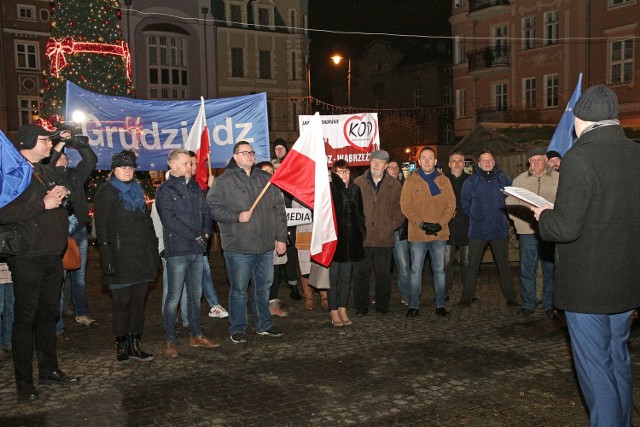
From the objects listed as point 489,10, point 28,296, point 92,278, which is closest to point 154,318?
point 28,296

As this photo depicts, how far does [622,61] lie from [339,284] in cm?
2448

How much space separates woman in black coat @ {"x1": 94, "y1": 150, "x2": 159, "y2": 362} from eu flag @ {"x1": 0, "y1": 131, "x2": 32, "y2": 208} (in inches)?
49.9

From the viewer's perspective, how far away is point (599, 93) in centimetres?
374

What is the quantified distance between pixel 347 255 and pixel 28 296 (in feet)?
12.7

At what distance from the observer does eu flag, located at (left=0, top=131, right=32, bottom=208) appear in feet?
15.7

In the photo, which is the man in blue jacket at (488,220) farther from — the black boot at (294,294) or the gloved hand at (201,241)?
the gloved hand at (201,241)

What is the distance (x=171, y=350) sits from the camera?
255 inches

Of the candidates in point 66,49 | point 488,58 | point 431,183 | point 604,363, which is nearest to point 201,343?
point 431,183

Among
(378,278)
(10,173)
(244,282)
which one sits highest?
(10,173)

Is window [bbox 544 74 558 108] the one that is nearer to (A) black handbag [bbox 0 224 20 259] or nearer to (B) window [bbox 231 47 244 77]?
(B) window [bbox 231 47 244 77]

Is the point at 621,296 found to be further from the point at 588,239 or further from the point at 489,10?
the point at 489,10

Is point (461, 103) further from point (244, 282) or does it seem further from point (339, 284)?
point (244, 282)

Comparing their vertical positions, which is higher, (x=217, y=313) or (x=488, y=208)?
(x=488, y=208)

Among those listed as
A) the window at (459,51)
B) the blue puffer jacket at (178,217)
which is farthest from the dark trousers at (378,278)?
the window at (459,51)
